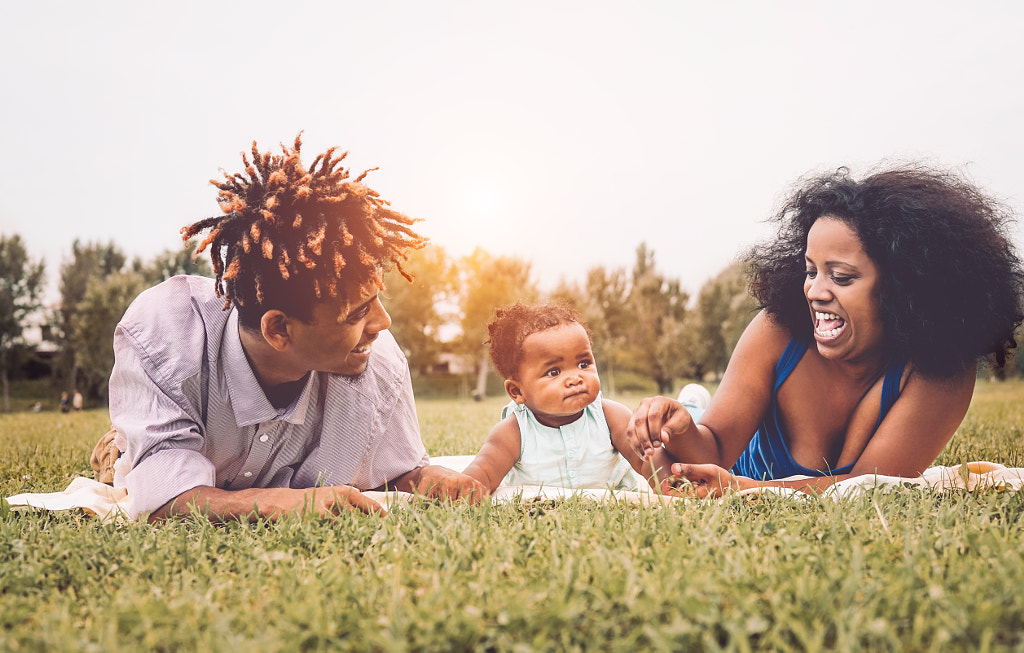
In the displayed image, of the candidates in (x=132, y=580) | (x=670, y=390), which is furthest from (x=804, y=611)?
(x=670, y=390)

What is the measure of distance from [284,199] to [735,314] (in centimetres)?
2421

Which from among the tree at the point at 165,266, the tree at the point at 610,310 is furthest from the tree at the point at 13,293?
the tree at the point at 610,310

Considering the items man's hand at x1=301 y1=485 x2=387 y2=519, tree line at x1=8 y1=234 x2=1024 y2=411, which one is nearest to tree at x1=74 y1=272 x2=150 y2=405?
tree line at x1=8 y1=234 x2=1024 y2=411

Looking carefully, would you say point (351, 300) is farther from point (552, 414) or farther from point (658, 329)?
point (658, 329)

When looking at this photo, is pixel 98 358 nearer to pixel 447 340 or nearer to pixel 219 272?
pixel 447 340

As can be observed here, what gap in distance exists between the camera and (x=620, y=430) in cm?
397

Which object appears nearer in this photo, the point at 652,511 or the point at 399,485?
the point at 652,511

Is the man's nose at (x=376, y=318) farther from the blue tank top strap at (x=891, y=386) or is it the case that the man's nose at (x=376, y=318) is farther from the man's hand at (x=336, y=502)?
the blue tank top strap at (x=891, y=386)

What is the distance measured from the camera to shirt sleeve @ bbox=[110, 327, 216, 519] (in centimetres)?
280

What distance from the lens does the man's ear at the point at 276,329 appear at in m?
2.91

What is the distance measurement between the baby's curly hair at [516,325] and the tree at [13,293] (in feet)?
117

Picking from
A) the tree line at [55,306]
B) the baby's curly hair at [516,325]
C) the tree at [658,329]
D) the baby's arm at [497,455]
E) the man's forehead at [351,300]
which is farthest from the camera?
the tree line at [55,306]

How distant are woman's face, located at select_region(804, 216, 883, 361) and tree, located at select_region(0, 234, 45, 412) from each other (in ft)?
122

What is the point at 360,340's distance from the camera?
3170 mm
